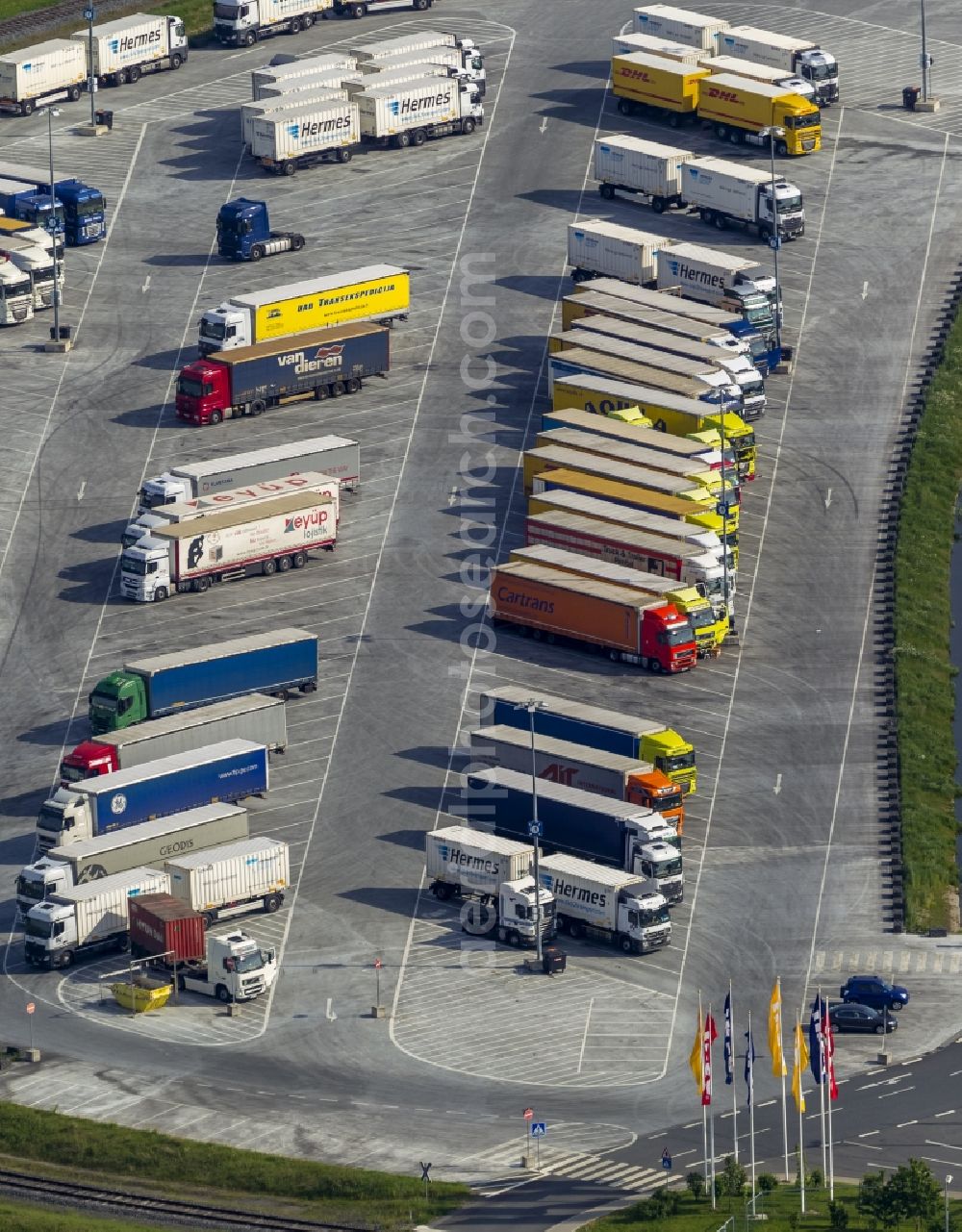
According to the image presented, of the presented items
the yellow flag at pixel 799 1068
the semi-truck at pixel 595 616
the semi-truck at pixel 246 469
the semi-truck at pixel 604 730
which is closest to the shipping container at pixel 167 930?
the semi-truck at pixel 604 730

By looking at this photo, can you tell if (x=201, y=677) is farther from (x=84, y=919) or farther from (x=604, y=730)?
(x=84, y=919)

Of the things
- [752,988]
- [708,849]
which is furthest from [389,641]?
[752,988]

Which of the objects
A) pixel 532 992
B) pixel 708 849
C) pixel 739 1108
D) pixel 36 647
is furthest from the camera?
pixel 36 647

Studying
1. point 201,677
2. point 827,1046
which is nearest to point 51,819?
point 201,677

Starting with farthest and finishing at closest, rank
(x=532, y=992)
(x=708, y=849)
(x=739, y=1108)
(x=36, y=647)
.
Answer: (x=36, y=647) < (x=708, y=849) < (x=532, y=992) < (x=739, y=1108)

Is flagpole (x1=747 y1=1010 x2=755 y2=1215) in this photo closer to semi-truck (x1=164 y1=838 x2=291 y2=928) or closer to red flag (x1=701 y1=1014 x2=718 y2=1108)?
red flag (x1=701 y1=1014 x2=718 y2=1108)

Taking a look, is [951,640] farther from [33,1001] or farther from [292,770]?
[33,1001]

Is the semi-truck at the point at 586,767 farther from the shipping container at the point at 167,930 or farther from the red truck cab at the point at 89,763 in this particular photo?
the shipping container at the point at 167,930
